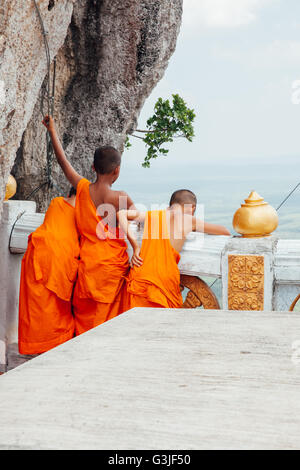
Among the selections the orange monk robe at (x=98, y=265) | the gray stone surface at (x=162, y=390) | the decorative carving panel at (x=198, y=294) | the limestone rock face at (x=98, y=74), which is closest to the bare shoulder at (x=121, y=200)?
the orange monk robe at (x=98, y=265)

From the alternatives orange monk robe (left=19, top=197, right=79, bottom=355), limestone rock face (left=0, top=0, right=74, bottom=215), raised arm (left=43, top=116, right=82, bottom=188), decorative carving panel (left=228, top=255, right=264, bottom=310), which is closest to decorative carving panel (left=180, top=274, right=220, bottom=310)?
decorative carving panel (left=228, top=255, right=264, bottom=310)

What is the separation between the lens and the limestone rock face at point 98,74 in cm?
610

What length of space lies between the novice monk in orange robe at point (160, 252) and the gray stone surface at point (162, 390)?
182cm

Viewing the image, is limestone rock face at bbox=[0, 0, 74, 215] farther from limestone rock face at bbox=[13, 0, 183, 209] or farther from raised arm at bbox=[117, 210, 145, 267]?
limestone rock face at bbox=[13, 0, 183, 209]

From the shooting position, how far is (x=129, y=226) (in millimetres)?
3092

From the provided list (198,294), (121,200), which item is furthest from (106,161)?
(198,294)

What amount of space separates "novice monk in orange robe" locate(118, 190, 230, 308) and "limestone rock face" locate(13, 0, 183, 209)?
Result: 127 inches

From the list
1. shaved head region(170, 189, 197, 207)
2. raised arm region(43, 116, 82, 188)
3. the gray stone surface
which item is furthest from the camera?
raised arm region(43, 116, 82, 188)

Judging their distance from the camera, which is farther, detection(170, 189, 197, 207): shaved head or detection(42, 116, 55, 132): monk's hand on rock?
detection(42, 116, 55, 132): monk's hand on rock

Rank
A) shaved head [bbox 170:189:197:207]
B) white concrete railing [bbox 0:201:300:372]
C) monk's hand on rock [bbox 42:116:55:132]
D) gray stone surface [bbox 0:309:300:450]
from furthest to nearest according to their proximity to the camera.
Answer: monk's hand on rock [bbox 42:116:55:132], shaved head [bbox 170:189:197:207], white concrete railing [bbox 0:201:300:372], gray stone surface [bbox 0:309:300:450]

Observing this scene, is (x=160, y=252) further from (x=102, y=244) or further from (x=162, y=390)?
(x=162, y=390)

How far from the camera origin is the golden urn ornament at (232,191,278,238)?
282 centimetres

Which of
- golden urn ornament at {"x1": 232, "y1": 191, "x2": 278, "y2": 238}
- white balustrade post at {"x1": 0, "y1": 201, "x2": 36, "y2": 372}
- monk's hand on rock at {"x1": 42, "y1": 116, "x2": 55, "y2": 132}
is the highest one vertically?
monk's hand on rock at {"x1": 42, "y1": 116, "x2": 55, "y2": 132}

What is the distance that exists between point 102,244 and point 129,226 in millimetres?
210
